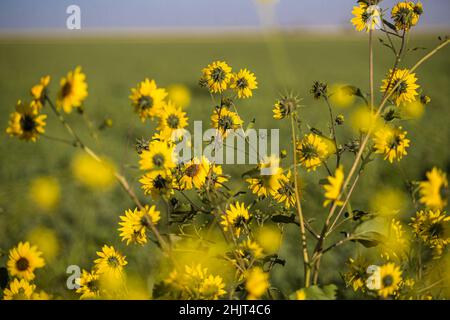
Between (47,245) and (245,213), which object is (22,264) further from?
(47,245)

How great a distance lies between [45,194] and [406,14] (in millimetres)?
3740

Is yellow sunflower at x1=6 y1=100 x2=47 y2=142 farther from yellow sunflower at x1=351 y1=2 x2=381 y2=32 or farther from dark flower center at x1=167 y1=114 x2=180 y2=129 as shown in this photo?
yellow sunflower at x1=351 y1=2 x2=381 y2=32

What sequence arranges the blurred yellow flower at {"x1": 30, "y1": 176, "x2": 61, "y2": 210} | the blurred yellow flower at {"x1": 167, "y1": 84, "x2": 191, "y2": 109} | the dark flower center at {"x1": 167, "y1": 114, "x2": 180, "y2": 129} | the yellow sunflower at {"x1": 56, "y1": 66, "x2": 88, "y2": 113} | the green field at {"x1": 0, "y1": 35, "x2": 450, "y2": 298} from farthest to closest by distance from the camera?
1. the blurred yellow flower at {"x1": 30, "y1": 176, "x2": 61, "y2": 210}
2. the green field at {"x1": 0, "y1": 35, "x2": 450, "y2": 298}
3. the blurred yellow flower at {"x1": 167, "y1": 84, "x2": 191, "y2": 109}
4. the dark flower center at {"x1": 167, "y1": 114, "x2": 180, "y2": 129}
5. the yellow sunflower at {"x1": 56, "y1": 66, "x2": 88, "y2": 113}

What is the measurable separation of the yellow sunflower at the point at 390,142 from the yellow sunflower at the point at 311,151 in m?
0.16

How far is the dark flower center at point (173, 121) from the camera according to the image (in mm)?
1275

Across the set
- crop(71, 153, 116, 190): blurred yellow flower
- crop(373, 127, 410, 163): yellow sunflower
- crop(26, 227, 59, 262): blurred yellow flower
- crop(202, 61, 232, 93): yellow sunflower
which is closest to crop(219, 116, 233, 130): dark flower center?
crop(202, 61, 232, 93): yellow sunflower

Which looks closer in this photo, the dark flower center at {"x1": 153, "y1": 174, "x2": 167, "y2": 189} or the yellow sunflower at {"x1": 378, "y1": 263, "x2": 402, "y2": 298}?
the yellow sunflower at {"x1": 378, "y1": 263, "x2": 402, "y2": 298}

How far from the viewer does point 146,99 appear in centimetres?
110

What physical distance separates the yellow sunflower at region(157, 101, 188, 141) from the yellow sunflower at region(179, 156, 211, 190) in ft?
0.29

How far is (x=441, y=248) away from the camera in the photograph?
1.24 metres

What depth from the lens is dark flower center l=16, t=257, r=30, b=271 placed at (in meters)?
1.24

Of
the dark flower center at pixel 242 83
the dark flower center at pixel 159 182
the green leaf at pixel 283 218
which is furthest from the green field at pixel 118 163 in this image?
the green leaf at pixel 283 218

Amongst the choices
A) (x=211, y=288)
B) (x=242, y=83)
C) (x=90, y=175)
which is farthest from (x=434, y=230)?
(x=90, y=175)
